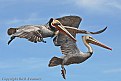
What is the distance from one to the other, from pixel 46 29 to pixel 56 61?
86cm

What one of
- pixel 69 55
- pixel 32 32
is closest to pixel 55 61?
pixel 69 55

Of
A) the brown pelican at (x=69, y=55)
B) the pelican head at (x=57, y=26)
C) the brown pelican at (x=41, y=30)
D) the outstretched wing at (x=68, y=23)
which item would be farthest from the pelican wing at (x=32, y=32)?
the brown pelican at (x=69, y=55)

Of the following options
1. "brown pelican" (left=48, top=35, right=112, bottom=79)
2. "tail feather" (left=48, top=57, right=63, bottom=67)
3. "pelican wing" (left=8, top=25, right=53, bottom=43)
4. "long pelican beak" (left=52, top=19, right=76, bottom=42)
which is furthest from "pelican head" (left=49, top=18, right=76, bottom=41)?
"tail feather" (left=48, top=57, right=63, bottom=67)

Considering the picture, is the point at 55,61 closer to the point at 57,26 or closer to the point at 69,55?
the point at 69,55

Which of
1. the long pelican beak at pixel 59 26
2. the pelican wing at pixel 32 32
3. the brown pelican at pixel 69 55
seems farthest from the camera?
the brown pelican at pixel 69 55

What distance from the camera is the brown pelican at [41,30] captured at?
38.7ft

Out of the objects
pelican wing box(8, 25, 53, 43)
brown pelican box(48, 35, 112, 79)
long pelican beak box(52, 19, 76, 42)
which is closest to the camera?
pelican wing box(8, 25, 53, 43)

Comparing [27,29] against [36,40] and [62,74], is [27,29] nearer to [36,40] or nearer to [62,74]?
[36,40]

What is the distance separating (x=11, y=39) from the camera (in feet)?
39.1

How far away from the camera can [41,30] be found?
12000 mm

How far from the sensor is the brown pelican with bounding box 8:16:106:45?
11.8 metres

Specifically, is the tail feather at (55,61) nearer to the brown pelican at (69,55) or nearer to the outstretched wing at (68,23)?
the brown pelican at (69,55)

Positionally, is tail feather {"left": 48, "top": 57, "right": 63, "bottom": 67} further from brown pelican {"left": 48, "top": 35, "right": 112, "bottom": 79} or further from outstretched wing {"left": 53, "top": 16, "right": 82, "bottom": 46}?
outstretched wing {"left": 53, "top": 16, "right": 82, "bottom": 46}

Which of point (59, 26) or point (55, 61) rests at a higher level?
point (59, 26)
